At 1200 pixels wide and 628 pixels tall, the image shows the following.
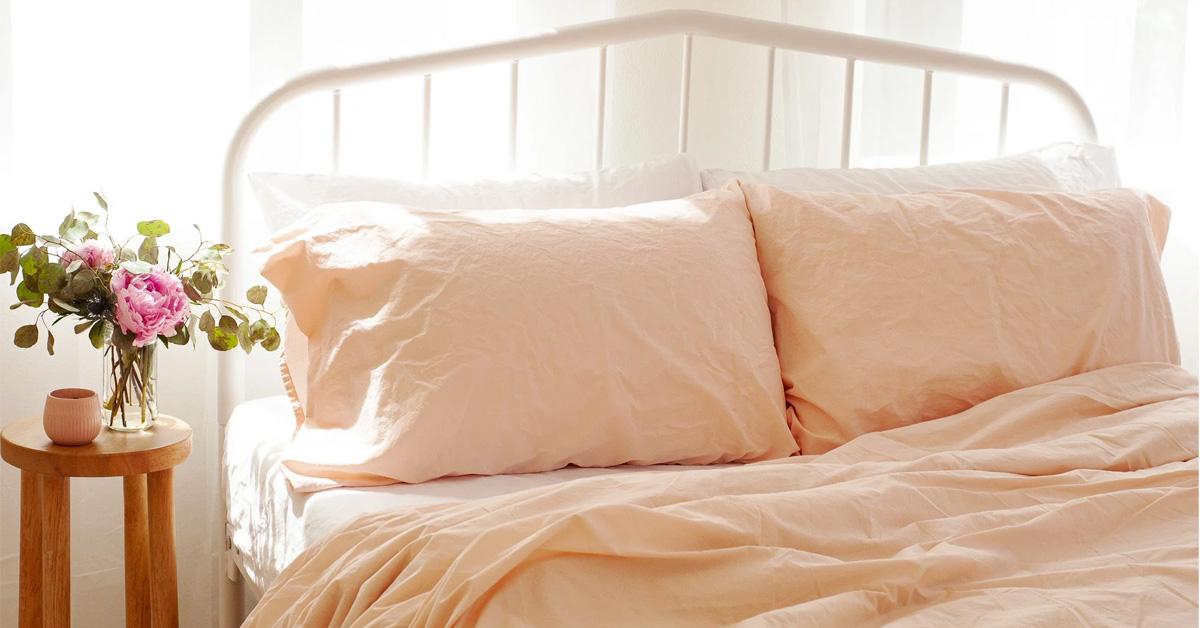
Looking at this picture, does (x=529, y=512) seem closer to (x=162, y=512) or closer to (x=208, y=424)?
(x=162, y=512)

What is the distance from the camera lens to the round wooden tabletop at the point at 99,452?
1497 millimetres

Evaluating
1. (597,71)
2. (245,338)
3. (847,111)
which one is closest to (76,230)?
(245,338)

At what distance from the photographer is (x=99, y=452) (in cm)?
150

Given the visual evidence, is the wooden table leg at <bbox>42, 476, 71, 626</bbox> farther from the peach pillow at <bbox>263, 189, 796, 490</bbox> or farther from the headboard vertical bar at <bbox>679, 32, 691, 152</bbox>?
the headboard vertical bar at <bbox>679, 32, 691, 152</bbox>

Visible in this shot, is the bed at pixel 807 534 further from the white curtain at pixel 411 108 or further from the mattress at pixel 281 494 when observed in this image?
the white curtain at pixel 411 108

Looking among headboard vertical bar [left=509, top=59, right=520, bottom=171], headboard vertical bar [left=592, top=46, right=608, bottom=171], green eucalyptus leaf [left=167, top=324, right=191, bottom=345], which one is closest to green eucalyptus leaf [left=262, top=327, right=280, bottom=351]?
green eucalyptus leaf [left=167, top=324, right=191, bottom=345]

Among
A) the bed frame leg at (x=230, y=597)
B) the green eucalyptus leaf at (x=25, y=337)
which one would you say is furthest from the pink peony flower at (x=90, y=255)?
the bed frame leg at (x=230, y=597)

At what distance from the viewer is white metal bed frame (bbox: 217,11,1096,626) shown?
1771 millimetres

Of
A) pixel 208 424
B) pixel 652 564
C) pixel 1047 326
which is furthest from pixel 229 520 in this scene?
pixel 1047 326

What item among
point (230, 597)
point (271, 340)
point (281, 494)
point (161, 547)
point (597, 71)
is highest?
point (597, 71)

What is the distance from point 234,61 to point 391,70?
0.25 meters

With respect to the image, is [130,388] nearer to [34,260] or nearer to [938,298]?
[34,260]

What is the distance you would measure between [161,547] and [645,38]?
41.8 inches

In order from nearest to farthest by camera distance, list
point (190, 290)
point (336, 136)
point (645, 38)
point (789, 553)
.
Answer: point (789, 553), point (190, 290), point (336, 136), point (645, 38)
